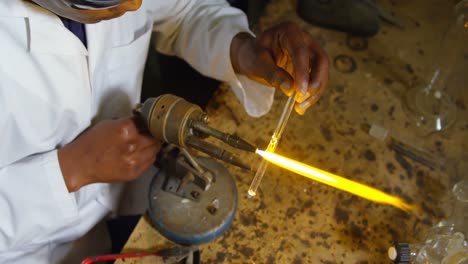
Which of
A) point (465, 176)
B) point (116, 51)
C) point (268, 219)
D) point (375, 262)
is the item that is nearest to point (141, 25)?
point (116, 51)

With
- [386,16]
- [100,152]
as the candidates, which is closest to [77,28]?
[100,152]

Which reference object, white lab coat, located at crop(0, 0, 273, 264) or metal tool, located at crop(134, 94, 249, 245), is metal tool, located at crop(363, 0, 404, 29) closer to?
white lab coat, located at crop(0, 0, 273, 264)

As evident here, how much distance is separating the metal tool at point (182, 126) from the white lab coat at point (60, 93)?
199 millimetres

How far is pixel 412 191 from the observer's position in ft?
3.61

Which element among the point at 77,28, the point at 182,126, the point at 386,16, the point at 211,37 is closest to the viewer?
the point at 182,126

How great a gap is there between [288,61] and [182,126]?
0.37m

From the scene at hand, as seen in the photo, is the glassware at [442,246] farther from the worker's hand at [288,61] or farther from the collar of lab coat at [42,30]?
the collar of lab coat at [42,30]

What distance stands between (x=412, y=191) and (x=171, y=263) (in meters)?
0.62

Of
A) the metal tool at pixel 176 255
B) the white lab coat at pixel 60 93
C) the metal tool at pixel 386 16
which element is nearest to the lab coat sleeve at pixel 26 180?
the white lab coat at pixel 60 93

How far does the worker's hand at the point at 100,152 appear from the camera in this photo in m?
0.90

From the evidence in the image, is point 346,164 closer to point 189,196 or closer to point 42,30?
point 189,196

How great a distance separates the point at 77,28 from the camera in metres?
0.92

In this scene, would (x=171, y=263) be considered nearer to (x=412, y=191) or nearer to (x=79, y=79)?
(x=79, y=79)

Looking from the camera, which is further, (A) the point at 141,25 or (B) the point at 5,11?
(A) the point at 141,25
